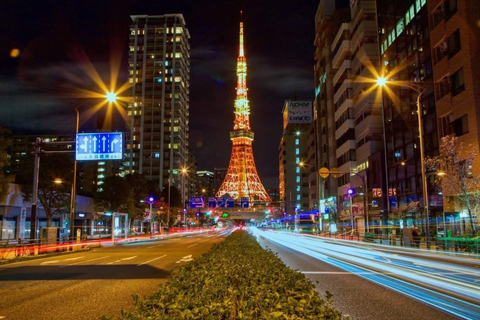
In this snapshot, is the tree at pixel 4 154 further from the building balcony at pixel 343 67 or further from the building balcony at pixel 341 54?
the building balcony at pixel 341 54

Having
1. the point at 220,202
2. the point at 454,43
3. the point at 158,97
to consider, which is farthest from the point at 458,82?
the point at 158,97

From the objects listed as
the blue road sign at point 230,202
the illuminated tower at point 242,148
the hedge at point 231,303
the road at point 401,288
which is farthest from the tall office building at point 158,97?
the hedge at point 231,303

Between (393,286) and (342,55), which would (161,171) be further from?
(393,286)

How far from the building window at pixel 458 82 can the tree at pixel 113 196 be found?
42.4m

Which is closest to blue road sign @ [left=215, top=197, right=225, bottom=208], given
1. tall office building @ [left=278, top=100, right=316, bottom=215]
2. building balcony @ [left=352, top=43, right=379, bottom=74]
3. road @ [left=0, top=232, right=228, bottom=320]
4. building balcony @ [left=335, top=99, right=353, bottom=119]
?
building balcony @ [left=335, top=99, right=353, bottom=119]

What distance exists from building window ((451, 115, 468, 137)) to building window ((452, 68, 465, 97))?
2225 mm

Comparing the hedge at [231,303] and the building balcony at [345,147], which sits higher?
the building balcony at [345,147]

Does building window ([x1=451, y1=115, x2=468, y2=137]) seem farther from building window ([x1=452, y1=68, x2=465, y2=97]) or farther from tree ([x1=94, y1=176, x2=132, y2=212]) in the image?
tree ([x1=94, y1=176, x2=132, y2=212])

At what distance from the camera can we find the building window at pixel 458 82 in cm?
3334

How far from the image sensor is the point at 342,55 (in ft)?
227

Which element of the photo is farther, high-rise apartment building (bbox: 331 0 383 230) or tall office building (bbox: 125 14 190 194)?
tall office building (bbox: 125 14 190 194)

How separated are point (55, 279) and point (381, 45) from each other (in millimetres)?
50772

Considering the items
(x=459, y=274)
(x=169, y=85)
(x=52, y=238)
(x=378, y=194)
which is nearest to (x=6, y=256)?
(x=52, y=238)

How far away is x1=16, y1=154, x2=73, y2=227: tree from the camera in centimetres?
4119
